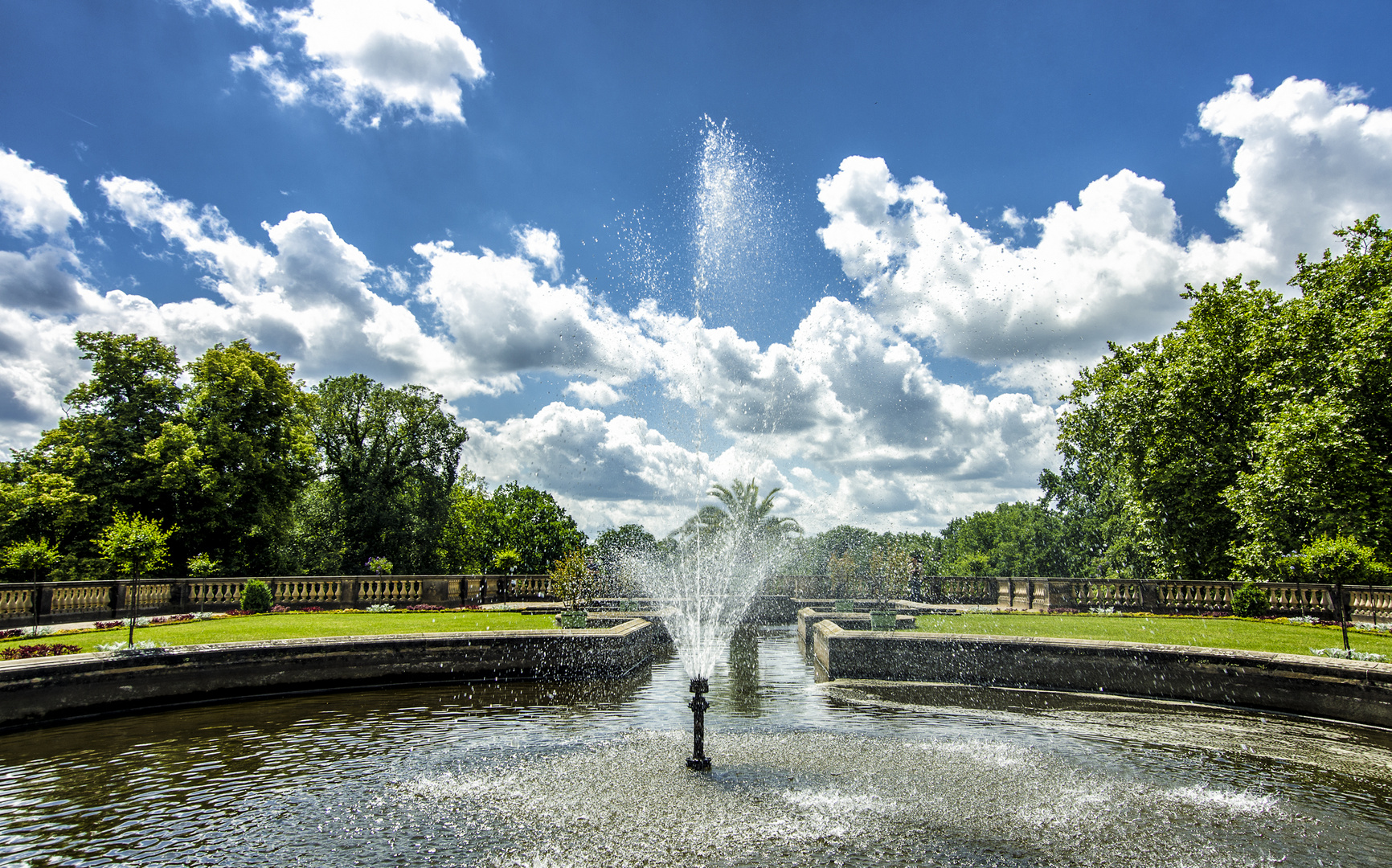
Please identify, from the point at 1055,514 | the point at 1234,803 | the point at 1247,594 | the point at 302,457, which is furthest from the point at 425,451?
the point at 1055,514

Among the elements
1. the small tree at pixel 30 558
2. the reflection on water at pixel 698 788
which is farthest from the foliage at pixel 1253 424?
the small tree at pixel 30 558

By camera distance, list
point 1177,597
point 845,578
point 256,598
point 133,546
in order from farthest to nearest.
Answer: point 845,578, point 1177,597, point 256,598, point 133,546

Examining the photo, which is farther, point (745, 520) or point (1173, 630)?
point (745, 520)

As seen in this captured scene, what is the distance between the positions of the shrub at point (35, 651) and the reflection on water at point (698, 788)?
2.55 m

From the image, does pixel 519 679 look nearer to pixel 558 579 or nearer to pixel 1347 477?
pixel 558 579

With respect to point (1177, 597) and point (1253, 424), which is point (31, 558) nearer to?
point (1177, 597)

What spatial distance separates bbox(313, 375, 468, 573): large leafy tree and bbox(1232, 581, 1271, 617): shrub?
44569 millimetres

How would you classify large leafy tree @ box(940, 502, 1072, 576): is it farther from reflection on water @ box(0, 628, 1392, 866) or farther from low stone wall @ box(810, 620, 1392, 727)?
reflection on water @ box(0, 628, 1392, 866)

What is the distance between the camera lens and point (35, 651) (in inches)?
498

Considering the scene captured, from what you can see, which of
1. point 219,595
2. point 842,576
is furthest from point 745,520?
point 219,595

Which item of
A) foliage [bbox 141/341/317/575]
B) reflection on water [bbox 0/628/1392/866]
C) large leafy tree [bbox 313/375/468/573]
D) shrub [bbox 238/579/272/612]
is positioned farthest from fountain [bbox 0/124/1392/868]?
large leafy tree [bbox 313/375/468/573]

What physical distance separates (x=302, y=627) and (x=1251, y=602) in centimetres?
2738

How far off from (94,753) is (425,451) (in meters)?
41.8

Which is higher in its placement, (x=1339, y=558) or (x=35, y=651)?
(x=1339, y=558)
